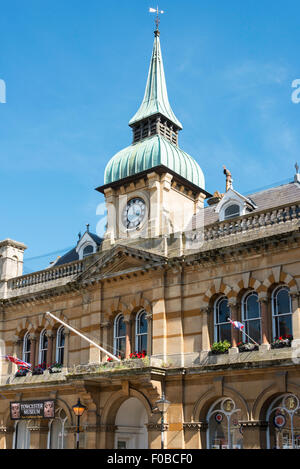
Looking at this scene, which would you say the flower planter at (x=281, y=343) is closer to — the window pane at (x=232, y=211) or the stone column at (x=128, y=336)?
the window pane at (x=232, y=211)

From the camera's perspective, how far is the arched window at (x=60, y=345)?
3434 cm

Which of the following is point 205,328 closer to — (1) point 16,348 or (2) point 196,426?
(2) point 196,426

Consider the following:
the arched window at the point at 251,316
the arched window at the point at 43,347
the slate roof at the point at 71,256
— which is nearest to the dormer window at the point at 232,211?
the arched window at the point at 251,316

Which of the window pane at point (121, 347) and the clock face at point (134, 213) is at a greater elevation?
the clock face at point (134, 213)

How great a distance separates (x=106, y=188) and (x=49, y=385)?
1114 cm

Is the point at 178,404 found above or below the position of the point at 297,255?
below

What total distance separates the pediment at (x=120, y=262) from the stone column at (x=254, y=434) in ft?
27.7

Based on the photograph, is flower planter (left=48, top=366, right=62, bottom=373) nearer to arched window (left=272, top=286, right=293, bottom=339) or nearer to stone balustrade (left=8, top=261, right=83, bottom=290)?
stone balustrade (left=8, top=261, right=83, bottom=290)

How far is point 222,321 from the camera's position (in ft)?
92.2

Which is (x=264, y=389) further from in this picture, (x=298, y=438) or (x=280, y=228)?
(x=280, y=228)

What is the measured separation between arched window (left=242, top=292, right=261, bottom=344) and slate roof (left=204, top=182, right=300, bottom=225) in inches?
185

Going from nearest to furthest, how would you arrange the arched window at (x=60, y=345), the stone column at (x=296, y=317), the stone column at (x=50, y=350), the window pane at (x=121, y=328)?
the stone column at (x=296, y=317) < the window pane at (x=121, y=328) < the arched window at (x=60, y=345) < the stone column at (x=50, y=350)

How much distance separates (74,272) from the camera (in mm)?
34531
